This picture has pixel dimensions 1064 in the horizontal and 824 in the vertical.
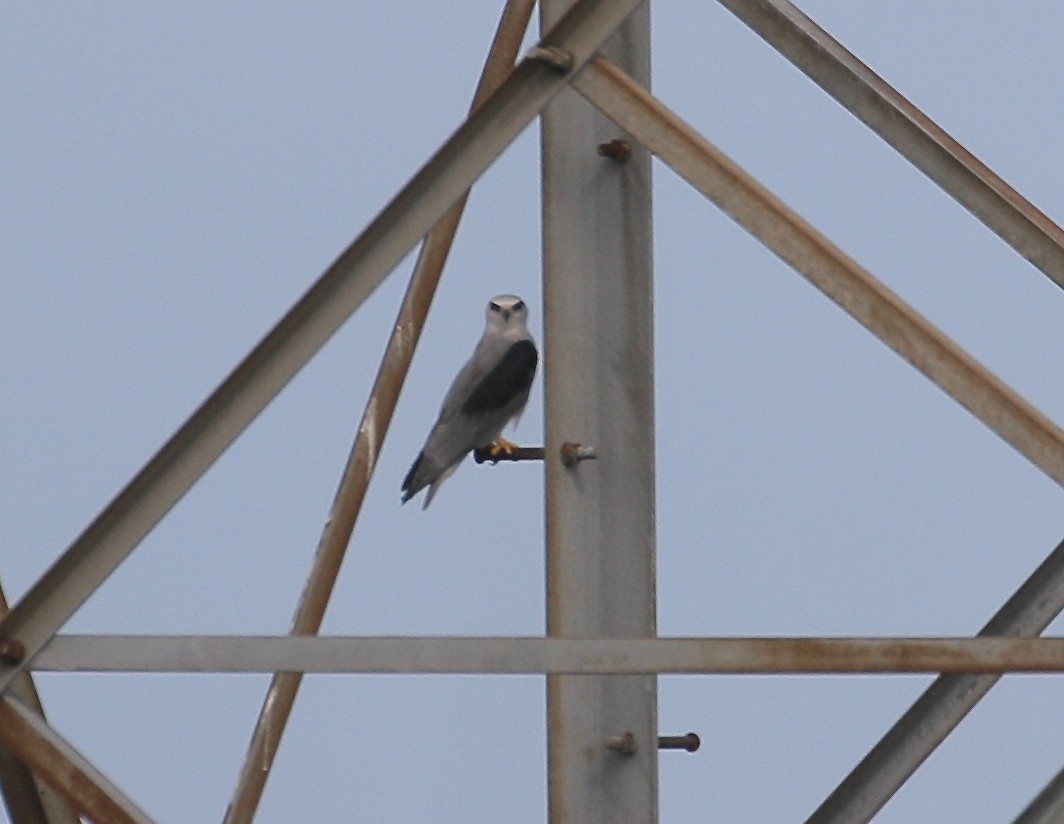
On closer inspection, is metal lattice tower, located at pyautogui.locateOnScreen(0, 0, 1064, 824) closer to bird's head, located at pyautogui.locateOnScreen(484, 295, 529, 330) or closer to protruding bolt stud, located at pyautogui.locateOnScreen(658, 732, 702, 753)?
protruding bolt stud, located at pyautogui.locateOnScreen(658, 732, 702, 753)

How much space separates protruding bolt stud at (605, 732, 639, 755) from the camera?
5.78 m

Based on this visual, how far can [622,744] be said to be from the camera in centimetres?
578

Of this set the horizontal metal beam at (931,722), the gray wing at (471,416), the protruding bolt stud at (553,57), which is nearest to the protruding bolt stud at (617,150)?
the protruding bolt stud at (553,57)

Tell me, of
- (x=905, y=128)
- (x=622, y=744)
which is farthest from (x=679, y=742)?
(x=905, y=128)

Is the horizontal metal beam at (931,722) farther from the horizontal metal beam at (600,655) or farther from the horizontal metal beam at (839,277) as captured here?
the horizontal metal beam at (839,277)

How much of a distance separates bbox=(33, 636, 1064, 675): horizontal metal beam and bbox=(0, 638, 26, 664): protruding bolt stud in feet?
0.14

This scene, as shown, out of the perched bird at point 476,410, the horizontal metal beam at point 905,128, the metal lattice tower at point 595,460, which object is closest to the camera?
the metal lattice tower at point 595,460

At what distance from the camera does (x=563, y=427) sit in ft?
18.9

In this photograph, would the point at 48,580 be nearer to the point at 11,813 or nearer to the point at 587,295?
the point at 11,813

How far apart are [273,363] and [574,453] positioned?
1.18 meters

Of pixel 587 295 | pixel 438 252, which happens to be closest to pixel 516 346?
pixel 438 252

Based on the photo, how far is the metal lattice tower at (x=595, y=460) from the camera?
4684 millimetres

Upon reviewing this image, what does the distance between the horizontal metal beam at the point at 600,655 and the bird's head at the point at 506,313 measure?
5374mm

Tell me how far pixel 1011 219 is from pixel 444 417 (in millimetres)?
4447
